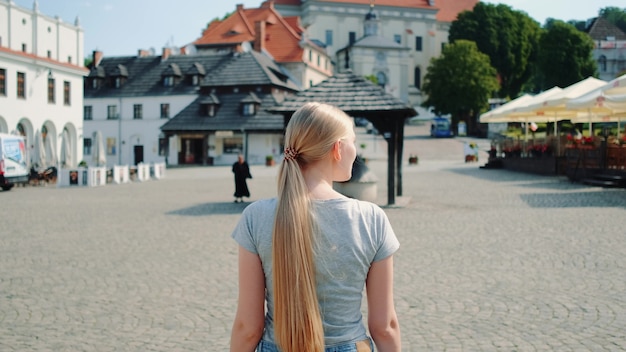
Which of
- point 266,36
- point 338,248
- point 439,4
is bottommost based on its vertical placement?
point 338,248

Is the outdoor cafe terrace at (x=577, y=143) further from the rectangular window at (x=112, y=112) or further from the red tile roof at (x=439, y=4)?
the red tile roof at (x=439, y=4)

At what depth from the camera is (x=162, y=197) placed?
21.9m

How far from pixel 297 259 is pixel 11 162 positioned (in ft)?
90.6

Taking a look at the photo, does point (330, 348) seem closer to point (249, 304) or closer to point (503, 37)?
point (249, 304)

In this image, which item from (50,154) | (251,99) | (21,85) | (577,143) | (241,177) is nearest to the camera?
(241,177)

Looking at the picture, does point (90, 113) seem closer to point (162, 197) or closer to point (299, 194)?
point (162, 197)

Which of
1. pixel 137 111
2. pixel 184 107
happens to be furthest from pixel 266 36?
pixel 184 107

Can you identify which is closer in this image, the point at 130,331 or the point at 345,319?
the point at 345,319

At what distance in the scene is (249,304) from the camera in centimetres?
257

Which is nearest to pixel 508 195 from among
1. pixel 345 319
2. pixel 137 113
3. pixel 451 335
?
pixel 451 335

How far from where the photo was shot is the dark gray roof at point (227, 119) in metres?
55.0

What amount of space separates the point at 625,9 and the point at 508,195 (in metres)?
112

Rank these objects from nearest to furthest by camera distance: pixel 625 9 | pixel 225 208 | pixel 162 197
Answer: pixel 225 208 < pixel 162 197 < pixel 625 9

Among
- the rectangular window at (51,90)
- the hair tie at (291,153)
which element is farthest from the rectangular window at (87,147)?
the hair tie at (291,153)
